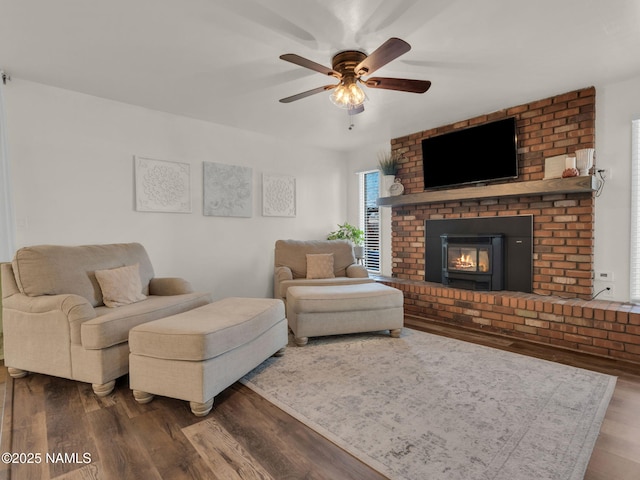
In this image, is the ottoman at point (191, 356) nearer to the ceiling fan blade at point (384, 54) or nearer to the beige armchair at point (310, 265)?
the beige armchair at point (310, 265)

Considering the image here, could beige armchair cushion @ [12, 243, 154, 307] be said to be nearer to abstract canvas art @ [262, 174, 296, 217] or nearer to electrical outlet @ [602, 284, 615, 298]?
abstract canvas art @ [262, 174, 296, 217]

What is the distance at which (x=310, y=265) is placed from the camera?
3992mm

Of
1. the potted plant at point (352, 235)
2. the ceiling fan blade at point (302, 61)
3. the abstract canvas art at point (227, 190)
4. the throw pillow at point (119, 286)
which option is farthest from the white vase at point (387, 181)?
the throw pillow at point (119, 286)

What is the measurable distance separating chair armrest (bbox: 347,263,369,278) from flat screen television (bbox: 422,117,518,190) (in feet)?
4.46

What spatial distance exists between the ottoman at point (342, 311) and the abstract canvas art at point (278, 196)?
1721mm

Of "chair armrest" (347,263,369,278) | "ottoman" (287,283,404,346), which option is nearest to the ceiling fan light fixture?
"ottoman" (287,283,404,346)

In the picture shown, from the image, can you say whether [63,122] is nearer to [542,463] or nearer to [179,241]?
[179,241]

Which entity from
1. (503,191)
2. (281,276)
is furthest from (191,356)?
(503,191)

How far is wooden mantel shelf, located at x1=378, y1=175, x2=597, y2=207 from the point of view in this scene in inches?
115

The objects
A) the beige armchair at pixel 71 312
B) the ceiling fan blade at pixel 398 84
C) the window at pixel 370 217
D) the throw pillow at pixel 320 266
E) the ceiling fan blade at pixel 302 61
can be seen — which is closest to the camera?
the ceiling fan blade at pixel 302 61

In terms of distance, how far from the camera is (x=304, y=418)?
5.93ft

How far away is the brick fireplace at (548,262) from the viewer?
2.81 meters

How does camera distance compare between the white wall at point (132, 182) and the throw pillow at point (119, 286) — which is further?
the white wall at point (132, 182)

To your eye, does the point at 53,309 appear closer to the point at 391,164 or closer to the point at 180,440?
the point at 180,440
